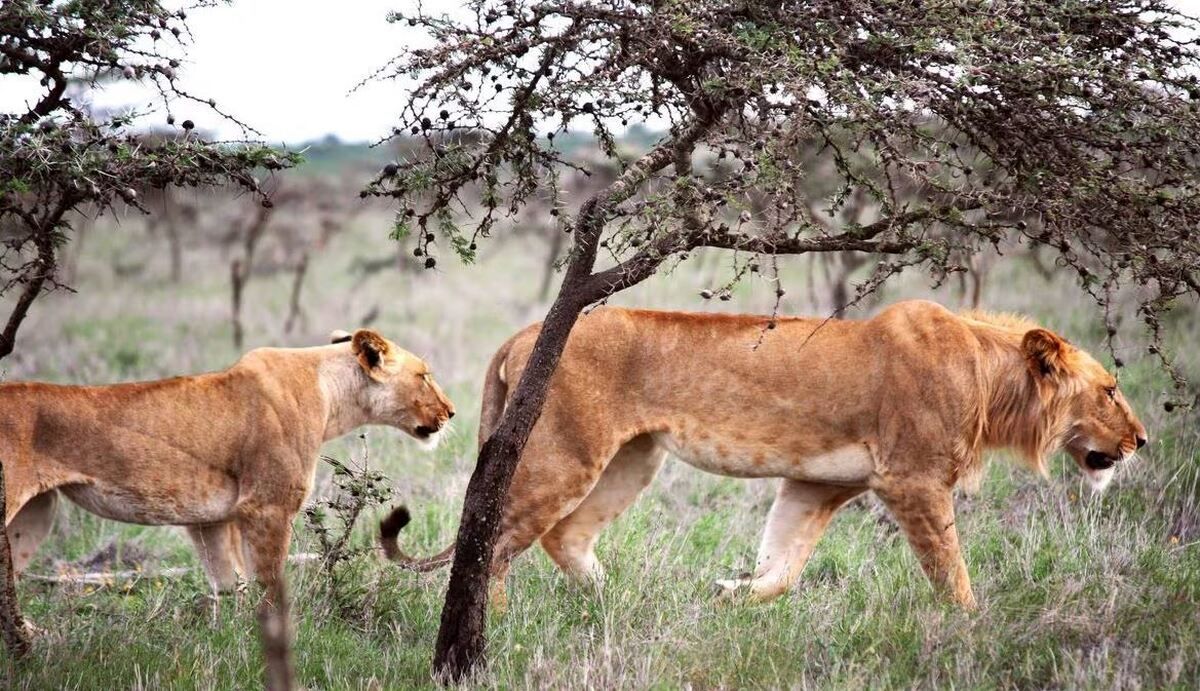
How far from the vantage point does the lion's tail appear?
20.4 ft

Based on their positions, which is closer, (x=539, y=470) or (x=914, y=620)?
(x=914, y=620)

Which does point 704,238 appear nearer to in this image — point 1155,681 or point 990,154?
point 990,154

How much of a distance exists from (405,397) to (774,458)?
2.09 m

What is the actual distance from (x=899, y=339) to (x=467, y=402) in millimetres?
6871

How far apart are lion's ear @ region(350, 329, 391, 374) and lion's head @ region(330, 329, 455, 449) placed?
37mm

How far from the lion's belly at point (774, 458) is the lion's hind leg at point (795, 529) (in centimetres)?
32

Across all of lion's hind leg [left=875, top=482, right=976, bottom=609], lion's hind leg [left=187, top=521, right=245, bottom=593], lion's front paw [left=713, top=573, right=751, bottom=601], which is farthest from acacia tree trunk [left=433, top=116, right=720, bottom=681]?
lion's hind leg [left=187, top=521, right=245, bottom=593]

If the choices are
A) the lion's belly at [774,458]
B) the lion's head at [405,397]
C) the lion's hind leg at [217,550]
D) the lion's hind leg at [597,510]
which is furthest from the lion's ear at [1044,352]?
the lion's hind leg at [217,550]

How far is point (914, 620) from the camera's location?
5.47 metres

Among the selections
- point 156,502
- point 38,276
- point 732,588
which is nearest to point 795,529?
point 732,588

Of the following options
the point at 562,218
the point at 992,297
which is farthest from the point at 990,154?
the point at 992,297

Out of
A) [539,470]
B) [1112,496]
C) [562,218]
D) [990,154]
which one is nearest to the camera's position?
[562,218]

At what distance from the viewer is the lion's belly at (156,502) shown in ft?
20.7

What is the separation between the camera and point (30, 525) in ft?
21.2
